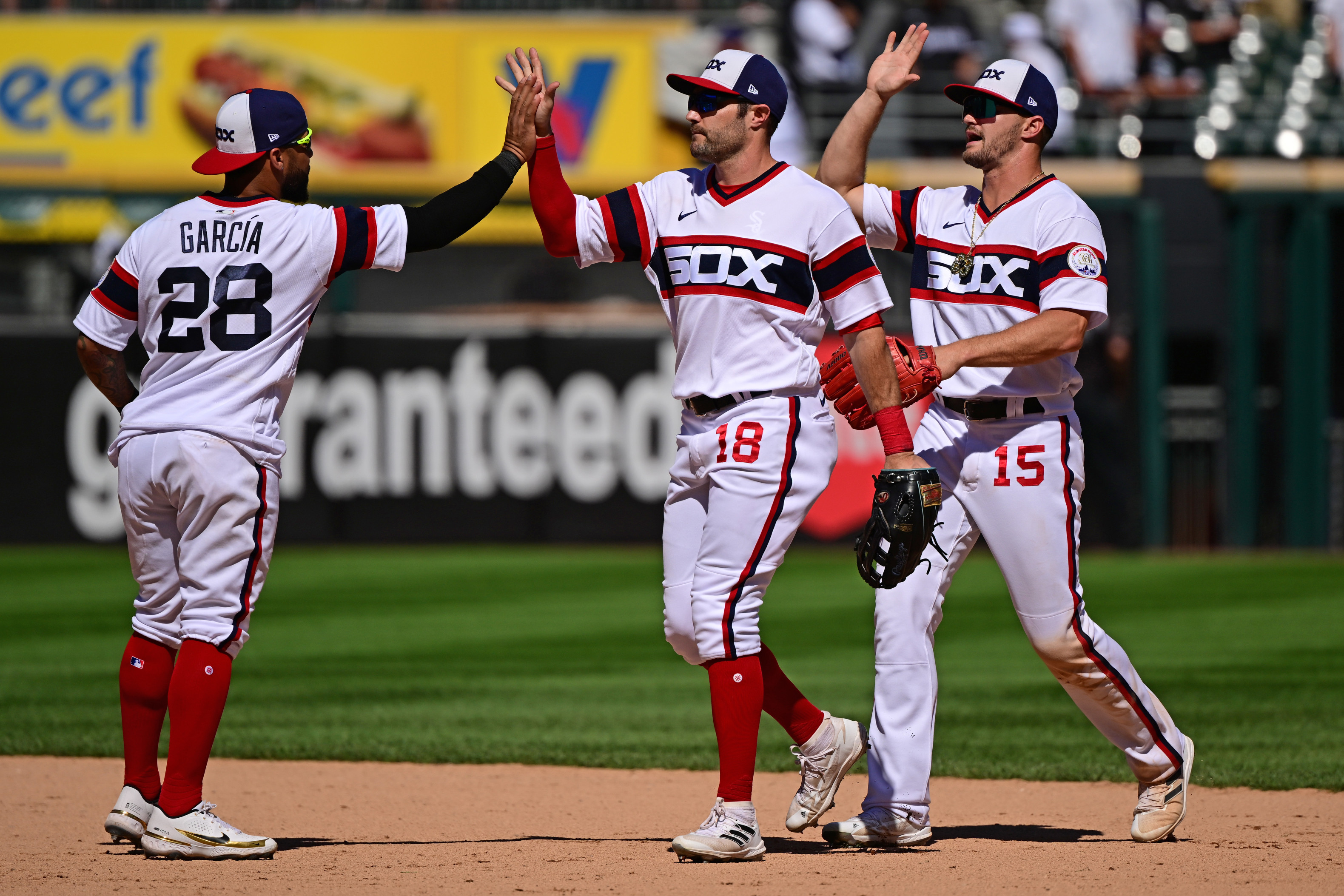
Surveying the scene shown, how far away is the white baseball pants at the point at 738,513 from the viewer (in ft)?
16.3

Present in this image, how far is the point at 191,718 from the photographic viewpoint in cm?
493

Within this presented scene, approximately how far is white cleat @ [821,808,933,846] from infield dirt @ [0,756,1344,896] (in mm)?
65

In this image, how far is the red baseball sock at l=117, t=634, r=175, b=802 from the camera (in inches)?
203

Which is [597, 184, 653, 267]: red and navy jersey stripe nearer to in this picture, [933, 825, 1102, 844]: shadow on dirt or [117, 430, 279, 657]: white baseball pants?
[117, 430, 279, 657]: white baseball pants

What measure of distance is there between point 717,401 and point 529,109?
0.98 metres

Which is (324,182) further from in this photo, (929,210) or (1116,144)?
(929,210)

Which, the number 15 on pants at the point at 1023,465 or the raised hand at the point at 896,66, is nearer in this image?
the number 15 on pants at the point at 1023,465

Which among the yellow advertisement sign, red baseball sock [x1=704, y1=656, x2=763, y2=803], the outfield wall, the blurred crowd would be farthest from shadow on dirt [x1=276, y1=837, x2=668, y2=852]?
the yellow advertisement sign

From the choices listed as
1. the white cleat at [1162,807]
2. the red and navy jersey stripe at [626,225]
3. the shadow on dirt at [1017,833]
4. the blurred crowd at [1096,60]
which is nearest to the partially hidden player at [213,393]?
the red and navy jersey stripe at [626,225]

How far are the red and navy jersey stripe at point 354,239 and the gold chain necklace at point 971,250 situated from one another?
5.48 feet

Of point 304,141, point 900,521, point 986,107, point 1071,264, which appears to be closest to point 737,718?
point 900,521

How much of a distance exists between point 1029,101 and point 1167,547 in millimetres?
11840

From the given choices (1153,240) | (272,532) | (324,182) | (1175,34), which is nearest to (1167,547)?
(1153,240)

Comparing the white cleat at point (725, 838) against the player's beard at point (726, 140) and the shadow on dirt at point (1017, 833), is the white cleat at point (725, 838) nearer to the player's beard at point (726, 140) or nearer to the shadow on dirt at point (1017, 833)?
the shadow on dirt at point (1017, 833)
